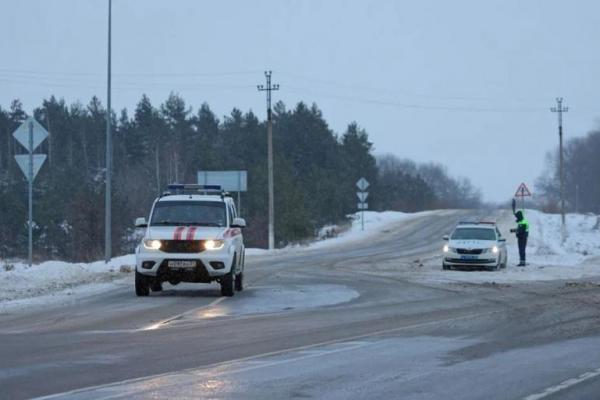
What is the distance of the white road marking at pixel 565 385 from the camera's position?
960 centimetres

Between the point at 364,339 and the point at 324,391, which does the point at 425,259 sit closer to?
the point at 364,339

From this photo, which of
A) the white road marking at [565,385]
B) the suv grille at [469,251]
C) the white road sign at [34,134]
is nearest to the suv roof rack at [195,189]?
the white road sign at [34,134]

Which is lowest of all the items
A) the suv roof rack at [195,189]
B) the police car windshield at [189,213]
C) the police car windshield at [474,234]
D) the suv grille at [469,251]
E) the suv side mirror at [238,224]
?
the suv grille at [469,251]

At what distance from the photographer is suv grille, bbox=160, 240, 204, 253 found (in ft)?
68.3

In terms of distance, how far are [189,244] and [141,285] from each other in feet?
5.33

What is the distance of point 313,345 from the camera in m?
13.4

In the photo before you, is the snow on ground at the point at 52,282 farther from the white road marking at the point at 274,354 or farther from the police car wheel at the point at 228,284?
the white road marking at the point at 274,354

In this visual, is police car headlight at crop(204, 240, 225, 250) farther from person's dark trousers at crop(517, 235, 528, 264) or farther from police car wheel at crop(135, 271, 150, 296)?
person's dark trousers at crop(517, 235, 528, 264)

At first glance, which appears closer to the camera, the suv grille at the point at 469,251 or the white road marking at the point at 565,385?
the white road marking at the point at 565,385

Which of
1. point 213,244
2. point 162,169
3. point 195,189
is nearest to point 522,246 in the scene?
point 195,189

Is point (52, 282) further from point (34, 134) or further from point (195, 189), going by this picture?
point (195, 189)

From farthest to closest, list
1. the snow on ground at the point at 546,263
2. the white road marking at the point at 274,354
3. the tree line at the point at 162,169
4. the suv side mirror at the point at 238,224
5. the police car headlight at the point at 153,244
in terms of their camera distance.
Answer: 1. the tree line at the point at 162,169
2. the snow on ground at the point at 546,263
3. the suv side mirror at the point at 238,224
4. the police car headlight at the point at 153,244
5. the white road marking at the point at 274,354

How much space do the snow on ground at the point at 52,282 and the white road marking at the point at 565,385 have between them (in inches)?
486

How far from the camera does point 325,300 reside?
68.3 feet
